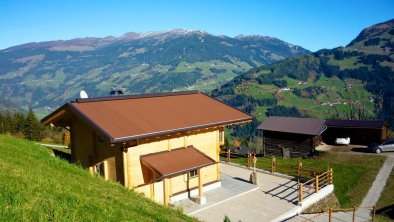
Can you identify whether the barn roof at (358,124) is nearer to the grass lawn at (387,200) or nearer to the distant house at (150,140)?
the grass lawn at (387,200)

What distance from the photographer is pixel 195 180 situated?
23.0m

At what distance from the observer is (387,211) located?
2434 cm

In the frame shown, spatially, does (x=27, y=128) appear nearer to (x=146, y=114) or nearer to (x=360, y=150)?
(x=146, y=114)

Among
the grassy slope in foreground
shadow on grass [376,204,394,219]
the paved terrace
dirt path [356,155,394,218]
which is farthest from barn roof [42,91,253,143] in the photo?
shadow on grass [376,204,394,219]

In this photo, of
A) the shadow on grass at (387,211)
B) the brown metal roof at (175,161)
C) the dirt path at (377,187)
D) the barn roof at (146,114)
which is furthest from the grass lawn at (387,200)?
the brown metal roof at (175,161)

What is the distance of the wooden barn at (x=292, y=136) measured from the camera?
A: 43500mm

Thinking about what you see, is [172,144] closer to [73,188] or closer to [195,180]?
[195,180]

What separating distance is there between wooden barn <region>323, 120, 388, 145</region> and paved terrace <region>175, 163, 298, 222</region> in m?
21.7

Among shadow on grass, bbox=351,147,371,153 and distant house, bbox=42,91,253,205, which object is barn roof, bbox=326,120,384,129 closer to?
shadow on grass, bbox=351,147,371,153

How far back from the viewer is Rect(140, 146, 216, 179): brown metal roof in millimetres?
19000

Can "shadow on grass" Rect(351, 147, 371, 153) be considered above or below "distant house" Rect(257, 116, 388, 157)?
below

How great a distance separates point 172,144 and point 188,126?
155cm

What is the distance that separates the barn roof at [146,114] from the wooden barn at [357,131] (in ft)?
81.9

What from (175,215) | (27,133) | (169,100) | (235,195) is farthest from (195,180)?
(27,133)
